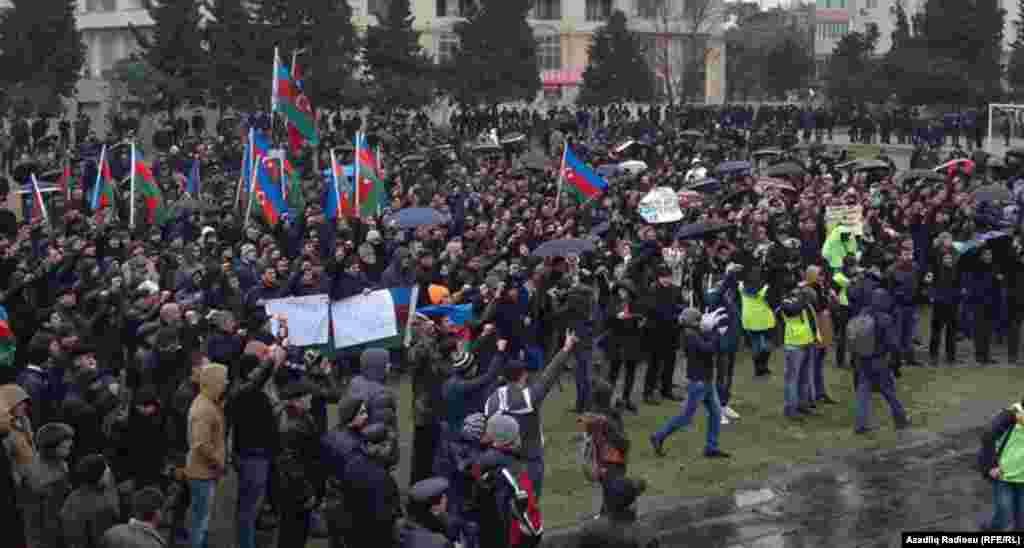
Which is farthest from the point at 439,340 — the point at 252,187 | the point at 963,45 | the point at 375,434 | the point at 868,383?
the point at 963,45

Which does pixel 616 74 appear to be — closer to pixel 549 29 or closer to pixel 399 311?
pixel 549 29

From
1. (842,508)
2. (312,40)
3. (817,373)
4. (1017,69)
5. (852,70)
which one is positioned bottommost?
(842,508)

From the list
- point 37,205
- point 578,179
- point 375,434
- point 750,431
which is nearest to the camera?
point 375,434

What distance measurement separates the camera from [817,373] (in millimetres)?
15703

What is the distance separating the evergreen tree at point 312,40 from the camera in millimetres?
48938

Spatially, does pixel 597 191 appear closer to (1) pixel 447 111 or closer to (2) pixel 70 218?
(2) pixel 70 218

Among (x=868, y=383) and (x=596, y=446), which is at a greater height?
(x=596, y=446)

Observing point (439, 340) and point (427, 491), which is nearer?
point (427, 491)

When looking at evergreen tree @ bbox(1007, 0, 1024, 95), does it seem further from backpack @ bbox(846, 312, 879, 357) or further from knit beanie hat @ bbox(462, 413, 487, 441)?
knit beanie hat @ bbox(462, 413, 487, 441)

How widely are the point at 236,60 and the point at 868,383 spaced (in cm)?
3701

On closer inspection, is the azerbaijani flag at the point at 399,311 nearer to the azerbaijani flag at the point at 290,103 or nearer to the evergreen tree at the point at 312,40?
the azerbaijani flag at the point at 290,103

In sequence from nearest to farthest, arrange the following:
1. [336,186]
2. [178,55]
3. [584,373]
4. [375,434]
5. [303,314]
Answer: [375,434] < [584,373] < [303,314] < [336,186] < [178,55]

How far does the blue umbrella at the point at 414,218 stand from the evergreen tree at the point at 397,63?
109ft

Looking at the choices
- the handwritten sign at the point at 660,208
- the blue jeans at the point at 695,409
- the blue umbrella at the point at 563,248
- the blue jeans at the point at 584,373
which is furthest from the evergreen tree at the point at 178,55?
the blue jeans at the point at 695,409
